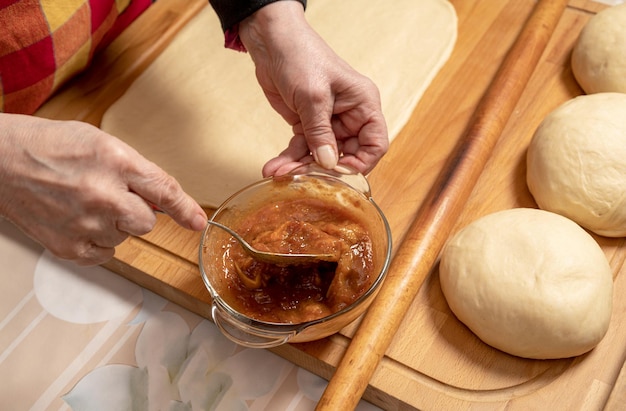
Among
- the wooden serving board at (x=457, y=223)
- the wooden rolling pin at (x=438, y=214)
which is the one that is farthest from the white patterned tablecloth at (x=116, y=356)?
the wooden rolling pin at (x=438, y=214)

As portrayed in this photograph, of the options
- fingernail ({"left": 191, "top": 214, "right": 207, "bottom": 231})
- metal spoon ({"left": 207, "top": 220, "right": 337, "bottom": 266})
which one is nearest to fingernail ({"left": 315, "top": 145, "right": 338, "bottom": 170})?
metal spoon ({"left": 207, "top": 220, "right": 337, "bottom": 266})

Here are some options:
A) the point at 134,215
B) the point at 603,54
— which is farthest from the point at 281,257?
the point at 603,54

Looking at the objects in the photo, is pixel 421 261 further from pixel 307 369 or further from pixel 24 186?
pixel 24 186

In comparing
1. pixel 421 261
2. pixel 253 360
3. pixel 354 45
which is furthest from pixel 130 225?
pixel 354 45

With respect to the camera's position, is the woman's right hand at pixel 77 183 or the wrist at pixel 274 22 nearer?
the woman's right hand at pixel 77 183

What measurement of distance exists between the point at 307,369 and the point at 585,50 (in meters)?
0.97

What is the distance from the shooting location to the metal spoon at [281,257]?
107 centimetres

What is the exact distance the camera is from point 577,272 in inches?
44.4

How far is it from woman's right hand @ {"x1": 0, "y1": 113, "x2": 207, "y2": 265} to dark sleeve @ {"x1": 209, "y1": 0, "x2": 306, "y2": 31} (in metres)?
0.48

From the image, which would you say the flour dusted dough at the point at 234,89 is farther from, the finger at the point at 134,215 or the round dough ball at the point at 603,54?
the finger at the point at 134,215

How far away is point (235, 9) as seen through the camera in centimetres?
129

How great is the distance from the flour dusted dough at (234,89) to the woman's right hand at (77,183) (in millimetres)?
477

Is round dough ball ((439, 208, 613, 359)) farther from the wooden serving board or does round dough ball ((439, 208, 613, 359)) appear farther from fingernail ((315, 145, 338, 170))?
fingernail ((315, 145, 338, 170))

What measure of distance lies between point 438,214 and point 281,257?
1.24 ft
